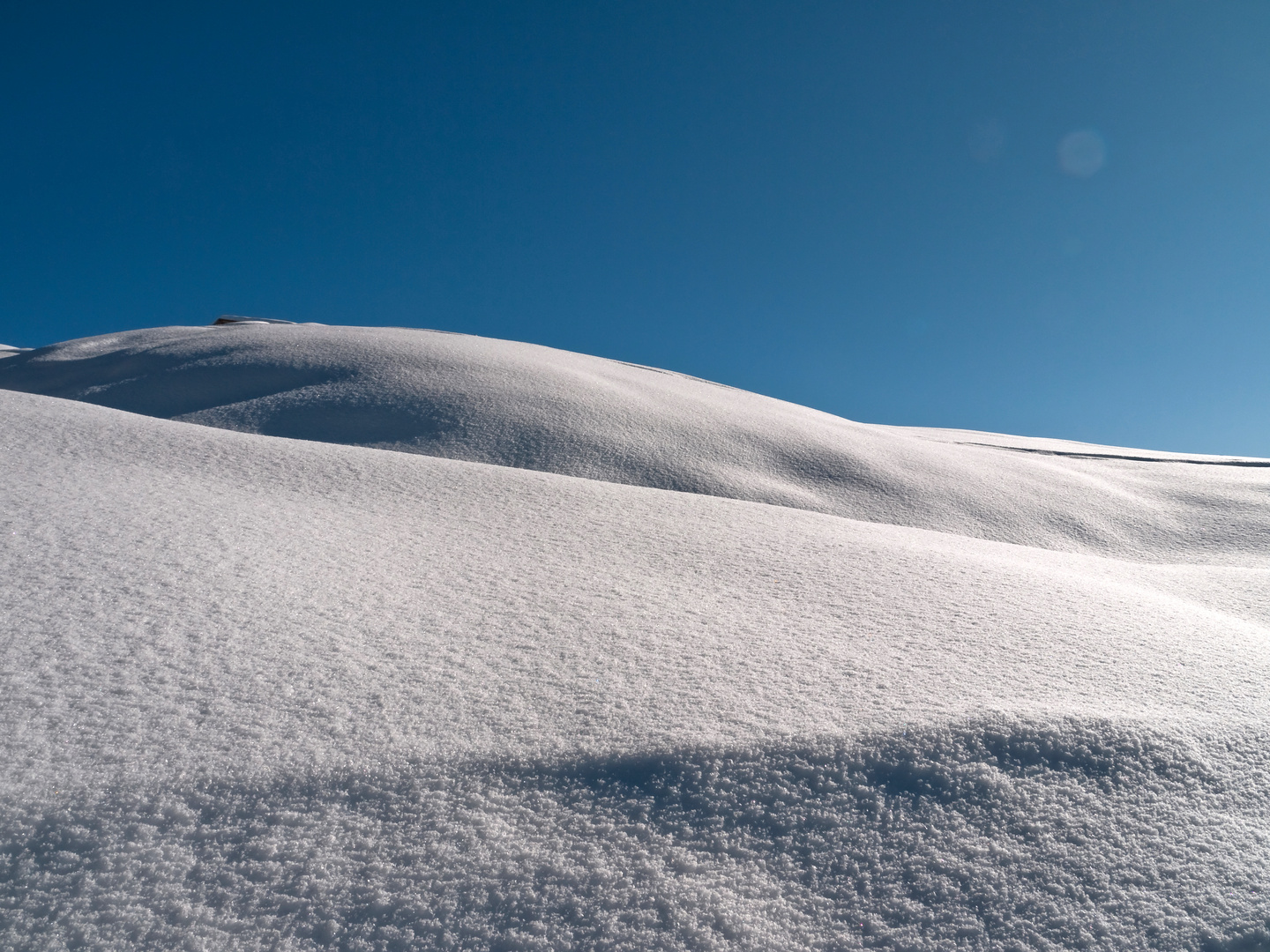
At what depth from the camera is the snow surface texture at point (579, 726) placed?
3.12ft

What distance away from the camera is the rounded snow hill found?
3992mm

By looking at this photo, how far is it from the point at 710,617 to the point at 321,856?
3.22 ft

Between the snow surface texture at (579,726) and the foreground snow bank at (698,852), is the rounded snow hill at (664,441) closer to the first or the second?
the snow surface texture at (579,726)

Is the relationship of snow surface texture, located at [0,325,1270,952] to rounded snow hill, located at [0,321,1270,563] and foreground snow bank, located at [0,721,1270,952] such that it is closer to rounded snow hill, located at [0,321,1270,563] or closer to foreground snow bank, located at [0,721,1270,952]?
foreground snow bank, located at [0,721,1270,952]

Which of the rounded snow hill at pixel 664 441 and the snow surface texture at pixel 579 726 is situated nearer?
the snow surface texture at pixel 579 726

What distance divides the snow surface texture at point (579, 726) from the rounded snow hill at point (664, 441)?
134 cm

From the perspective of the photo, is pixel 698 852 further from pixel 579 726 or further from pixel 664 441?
pixel 664 441

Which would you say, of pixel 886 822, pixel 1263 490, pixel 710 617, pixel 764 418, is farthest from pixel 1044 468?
pixel 886 822

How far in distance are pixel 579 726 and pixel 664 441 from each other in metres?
3.27

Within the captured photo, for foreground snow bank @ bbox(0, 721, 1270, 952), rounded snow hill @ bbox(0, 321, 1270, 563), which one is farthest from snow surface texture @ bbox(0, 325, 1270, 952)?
rounded snow hill @ bbox(0, 321, 1270, 563)

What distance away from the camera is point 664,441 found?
4461 millimetres

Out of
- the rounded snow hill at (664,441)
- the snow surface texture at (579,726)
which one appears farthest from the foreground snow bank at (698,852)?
the rounded snow hill at (664,441)

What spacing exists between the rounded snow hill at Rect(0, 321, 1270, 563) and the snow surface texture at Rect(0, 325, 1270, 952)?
4.41 feet

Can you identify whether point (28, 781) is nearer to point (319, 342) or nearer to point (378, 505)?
point (378, 505)
